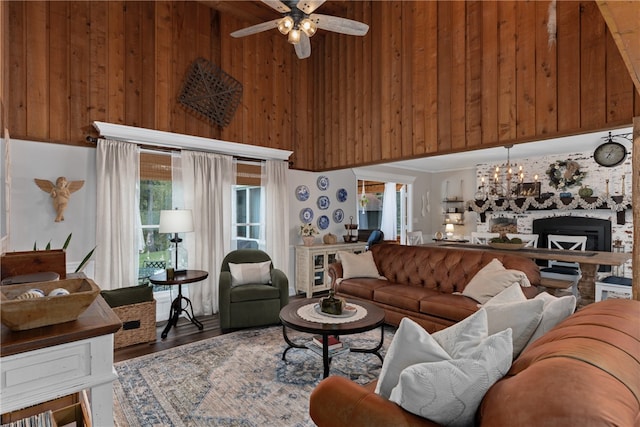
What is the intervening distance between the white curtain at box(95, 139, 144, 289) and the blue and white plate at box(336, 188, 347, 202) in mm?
3396

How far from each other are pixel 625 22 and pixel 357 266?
3.42 metres

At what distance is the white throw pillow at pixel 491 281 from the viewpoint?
3137 mm

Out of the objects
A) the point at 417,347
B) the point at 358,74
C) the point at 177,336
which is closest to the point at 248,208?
the point at 177,336

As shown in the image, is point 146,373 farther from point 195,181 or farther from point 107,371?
point 195,181

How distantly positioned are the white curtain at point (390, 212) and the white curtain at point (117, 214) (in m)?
6.41

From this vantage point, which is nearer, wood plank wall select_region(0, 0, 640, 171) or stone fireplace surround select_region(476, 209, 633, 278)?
wood plank wall select_region(0, 0, 640, 171)

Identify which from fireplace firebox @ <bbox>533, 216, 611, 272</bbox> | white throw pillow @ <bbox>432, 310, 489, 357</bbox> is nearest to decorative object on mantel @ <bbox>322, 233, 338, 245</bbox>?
white throw pillow @ <bbox>432, 310, 489, 357</bbox>

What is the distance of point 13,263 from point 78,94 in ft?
8.25

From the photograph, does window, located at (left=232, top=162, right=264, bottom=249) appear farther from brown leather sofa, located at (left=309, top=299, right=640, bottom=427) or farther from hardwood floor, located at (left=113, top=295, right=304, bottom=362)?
brown leather sofa, located at (left=309, top=299, right=640, bottom=427)

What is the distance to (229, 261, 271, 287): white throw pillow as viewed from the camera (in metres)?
3.92

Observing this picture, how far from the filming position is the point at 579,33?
2838 mm

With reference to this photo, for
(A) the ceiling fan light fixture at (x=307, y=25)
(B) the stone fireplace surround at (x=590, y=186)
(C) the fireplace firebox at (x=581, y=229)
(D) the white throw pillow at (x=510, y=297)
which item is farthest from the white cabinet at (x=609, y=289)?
(A) the ceiling fan light fixture at (x=307, y=25)

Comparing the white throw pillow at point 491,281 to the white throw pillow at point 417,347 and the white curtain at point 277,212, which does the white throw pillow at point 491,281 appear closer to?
the white throw pillow at point 417,347

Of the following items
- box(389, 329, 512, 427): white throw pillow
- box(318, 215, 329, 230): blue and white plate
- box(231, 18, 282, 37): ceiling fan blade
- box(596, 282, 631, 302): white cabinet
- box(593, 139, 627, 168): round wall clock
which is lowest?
box(596, 282, 631, 302): white cabinet
